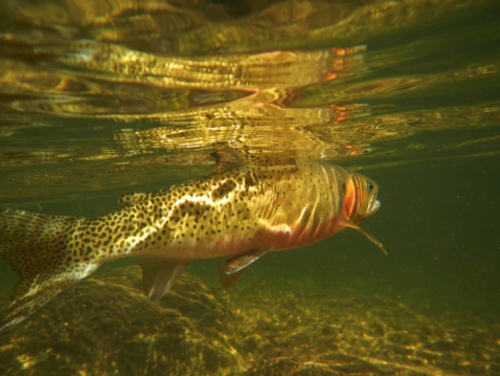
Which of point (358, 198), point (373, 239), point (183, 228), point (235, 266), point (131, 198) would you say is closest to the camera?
point (235, 266)

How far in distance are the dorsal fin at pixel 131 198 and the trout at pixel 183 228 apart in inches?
0.5

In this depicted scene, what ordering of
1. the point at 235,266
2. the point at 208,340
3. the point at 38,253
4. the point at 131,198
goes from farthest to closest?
1. the point at 208,340
2. the point at 131,198
3. the point at 235,266
4. the point at 38,253

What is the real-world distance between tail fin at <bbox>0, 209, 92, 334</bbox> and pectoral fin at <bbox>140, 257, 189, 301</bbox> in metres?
0.67

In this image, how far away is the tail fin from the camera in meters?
3.47

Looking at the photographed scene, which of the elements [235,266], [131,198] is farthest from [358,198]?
[131,198]

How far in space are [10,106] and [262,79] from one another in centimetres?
662

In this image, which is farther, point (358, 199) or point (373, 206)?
point (373, 206)

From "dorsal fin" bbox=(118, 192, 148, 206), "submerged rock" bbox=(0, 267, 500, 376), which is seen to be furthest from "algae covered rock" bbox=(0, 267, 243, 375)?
"dorsal fin" bbox=(118, 192, 148, 206)

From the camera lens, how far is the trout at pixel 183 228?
3750mm

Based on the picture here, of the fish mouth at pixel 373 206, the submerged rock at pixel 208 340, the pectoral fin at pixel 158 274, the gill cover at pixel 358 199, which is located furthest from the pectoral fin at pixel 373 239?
the submerged rock at pixel 208 340

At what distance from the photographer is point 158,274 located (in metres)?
4.15

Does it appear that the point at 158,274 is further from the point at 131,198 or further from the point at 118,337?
the point at 118,337

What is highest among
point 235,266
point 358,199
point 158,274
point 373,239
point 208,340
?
point 358,199

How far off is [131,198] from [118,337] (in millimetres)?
5311
